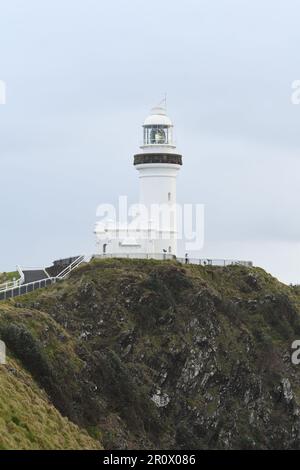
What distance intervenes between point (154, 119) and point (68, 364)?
28432 millimetres

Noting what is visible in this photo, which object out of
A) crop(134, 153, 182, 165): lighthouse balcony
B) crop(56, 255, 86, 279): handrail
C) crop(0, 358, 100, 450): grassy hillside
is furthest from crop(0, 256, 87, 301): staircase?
crop(0, 358, 100, 450): grassy hillside

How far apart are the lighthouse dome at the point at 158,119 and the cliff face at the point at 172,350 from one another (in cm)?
1247

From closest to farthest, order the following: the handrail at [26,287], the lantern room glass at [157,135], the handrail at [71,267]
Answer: the handrail at [26,287]
the handrail at [71,267]
the lantern room glass at [157,135]

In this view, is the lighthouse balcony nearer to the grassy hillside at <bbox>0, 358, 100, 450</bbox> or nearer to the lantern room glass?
the lantern room glass

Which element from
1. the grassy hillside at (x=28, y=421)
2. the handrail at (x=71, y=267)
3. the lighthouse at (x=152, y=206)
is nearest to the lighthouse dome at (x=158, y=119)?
the lighthouse at (x=152, y=206)

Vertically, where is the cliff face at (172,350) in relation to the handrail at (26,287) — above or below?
below

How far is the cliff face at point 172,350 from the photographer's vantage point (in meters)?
63.7

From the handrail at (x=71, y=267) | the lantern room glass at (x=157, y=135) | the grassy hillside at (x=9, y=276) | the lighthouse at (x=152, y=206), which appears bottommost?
the grassy hillside at (x=9, y=276)

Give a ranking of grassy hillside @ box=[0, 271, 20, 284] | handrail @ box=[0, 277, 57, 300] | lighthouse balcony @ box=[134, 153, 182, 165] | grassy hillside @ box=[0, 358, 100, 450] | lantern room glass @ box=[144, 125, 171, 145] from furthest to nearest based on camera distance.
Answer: lantern room glass @ box=[144, 125, 171, 145]
lighthouse balcony @ box=[134, 153, 182, 165]
grassy hillside @ box=[0, 271, 20, 284]
handrail @ box=[0, 277, 57, 300]
grassy hillside @ box=[0, 358, 100, 450]

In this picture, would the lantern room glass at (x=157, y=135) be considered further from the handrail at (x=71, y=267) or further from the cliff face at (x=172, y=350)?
the cliff face at (x=172, y=350)

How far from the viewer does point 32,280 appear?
7600 cm

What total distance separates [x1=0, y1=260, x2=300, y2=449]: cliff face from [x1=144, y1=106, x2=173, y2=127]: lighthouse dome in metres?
12.5

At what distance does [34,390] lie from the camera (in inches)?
2152

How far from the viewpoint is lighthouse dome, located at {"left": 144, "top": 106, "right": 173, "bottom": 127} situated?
84.4 m
